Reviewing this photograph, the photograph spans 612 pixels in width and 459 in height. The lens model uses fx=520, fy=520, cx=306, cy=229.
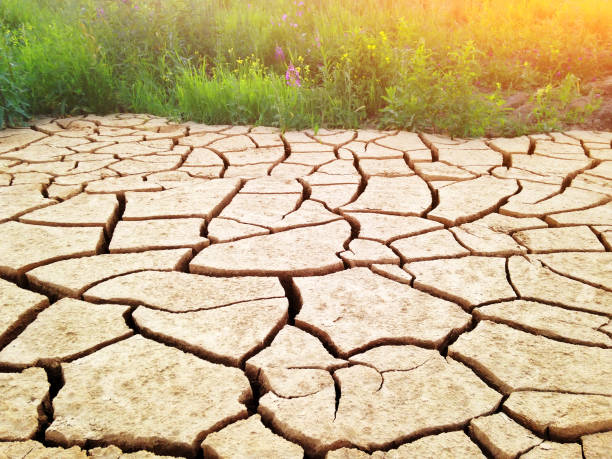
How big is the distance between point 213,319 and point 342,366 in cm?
51

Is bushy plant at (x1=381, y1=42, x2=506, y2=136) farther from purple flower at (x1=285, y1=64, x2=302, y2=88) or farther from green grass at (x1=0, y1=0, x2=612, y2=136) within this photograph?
purple flower at (x1=285, y1=64, x2=302, y2=88)

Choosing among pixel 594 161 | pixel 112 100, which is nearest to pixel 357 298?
pixel 594 161

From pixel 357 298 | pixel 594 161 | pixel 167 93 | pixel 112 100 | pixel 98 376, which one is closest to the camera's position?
pixel 98 376

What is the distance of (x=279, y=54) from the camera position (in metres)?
5.00

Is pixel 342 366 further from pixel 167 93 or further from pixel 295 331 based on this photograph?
pixel 167 93

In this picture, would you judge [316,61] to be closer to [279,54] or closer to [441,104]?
[279,54]

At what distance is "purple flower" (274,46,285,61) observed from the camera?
4946 millimetres

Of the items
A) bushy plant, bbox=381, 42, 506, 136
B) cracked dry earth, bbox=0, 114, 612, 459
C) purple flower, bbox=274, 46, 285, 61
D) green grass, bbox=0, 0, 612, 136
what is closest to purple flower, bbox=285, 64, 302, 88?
green grass, bbox=0, 0, 612, 136

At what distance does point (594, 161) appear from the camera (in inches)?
135

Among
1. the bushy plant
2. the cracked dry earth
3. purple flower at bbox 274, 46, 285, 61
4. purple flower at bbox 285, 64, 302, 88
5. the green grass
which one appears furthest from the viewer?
purple flower at bbox 274, 46, 285, 61

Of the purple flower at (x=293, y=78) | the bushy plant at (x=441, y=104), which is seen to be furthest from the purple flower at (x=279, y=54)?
the bushy plant at (x=441, y=104)

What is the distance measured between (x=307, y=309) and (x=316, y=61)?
362cm

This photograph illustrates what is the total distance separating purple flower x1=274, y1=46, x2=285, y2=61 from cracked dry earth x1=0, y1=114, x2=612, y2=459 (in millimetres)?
1928

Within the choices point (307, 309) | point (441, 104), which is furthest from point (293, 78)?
point (307, 309)
